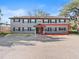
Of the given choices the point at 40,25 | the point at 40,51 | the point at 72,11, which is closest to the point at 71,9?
the point at 72,11

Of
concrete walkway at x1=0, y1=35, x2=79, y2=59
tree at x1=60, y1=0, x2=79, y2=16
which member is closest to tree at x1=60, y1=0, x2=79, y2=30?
tree at x1=60, y1=0, x2=79, y2=16

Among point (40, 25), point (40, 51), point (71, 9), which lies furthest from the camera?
point (71, 9)

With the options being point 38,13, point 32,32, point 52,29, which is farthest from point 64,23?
point 38,13

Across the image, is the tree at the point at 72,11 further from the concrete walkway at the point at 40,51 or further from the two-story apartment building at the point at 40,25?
the concrete walkway at the point at 40,51

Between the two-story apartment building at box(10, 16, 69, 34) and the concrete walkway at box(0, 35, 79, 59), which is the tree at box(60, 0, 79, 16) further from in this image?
the concrete walkway at box(0, 35, 79, 59)

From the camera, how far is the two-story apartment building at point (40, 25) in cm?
5512

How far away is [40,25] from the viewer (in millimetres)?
55094

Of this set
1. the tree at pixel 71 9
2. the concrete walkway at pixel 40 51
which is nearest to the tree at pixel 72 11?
the tree at pixel 71 9

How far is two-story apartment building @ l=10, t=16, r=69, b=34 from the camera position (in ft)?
181

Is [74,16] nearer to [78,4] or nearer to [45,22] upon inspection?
[78,4]

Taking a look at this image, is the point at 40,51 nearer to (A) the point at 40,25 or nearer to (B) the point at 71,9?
(A) the point at 40,25

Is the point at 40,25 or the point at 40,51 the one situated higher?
the point at 40,25

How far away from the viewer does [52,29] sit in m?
55.4

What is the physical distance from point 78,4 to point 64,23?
6.23 meters
